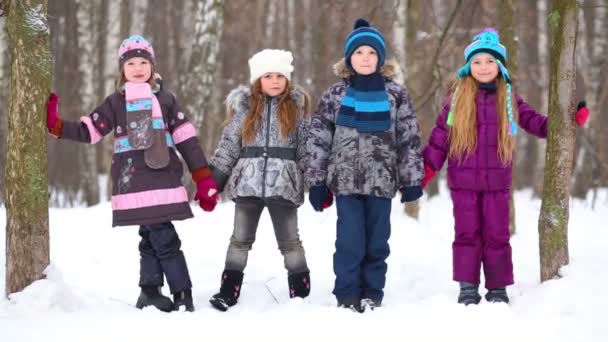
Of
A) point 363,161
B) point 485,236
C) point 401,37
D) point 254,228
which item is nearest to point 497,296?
point 485,236

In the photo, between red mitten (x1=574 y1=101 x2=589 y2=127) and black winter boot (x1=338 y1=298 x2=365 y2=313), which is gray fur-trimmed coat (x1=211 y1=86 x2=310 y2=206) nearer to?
black winter boot (x1=338 y1=298 x2=365 y2=313)

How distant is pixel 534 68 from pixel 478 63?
17.4m

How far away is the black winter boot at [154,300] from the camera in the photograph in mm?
4938

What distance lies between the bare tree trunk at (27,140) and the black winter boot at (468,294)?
2786 millimetres

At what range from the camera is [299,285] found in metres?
5.27

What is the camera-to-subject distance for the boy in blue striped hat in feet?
15.8

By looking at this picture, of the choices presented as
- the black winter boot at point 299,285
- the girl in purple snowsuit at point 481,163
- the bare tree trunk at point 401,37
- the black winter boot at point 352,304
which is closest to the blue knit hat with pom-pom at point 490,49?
the girl in purple snowsuit at point 481,163

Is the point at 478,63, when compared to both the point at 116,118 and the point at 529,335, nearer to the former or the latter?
the point at 529,335

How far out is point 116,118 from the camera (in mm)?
4949

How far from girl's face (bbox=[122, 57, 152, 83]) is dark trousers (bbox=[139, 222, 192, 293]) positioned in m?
1.01

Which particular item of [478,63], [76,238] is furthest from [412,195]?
[76,238]

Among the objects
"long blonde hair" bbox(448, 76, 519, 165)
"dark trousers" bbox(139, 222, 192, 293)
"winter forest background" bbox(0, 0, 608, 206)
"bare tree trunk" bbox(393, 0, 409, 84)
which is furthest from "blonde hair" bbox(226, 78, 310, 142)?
"bare tree trunk" bbox(393, 0, 409, 84)

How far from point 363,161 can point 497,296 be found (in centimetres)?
128

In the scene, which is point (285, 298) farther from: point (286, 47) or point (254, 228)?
point (286, 47)
